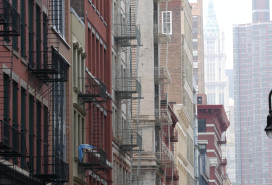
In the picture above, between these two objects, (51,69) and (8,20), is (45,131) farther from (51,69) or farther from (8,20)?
(8,20)

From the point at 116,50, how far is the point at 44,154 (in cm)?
2724

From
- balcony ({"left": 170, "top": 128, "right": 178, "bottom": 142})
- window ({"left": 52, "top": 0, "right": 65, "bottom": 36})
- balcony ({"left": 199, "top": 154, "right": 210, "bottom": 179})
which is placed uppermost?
balcony ({"left": 199, "top": 154, "right": 210, "bottom": 179})

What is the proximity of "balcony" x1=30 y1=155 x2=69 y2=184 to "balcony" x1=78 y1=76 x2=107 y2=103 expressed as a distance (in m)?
10.8

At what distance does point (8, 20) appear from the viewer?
3122 centimetres

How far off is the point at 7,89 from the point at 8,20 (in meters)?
3.25

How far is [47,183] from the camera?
125 ft

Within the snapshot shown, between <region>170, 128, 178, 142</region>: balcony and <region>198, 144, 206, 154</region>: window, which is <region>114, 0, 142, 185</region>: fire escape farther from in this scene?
<region>198, 144, 206, 154</region>: window

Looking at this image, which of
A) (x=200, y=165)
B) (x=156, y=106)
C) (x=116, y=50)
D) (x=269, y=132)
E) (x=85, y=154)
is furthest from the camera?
Answer: (x=200, y=165)

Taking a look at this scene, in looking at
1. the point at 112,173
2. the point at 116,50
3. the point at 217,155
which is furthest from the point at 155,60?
the point at 217,155

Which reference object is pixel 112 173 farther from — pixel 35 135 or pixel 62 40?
pixel 35 135

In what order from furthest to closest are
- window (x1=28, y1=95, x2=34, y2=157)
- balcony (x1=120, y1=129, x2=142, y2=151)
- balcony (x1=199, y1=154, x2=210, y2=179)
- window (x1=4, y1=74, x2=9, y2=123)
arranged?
balcony (x1=199, y1=154, x2=210, y2=179) < balcony (x1=120, y1=129, x2=142, y2=151) < window (x1=28, y1=95, x2=34, y2=157) < window (x1=4, y1=74, x2=9, y2=123)

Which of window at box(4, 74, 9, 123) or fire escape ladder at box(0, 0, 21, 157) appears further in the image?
window at box(4, 74, 9, 123)

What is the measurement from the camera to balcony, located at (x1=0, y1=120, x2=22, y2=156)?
97.9ft

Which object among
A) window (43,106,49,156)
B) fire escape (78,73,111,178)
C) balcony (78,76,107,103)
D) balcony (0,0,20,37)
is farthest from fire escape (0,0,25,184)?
fire escape (78,73,111,178)
